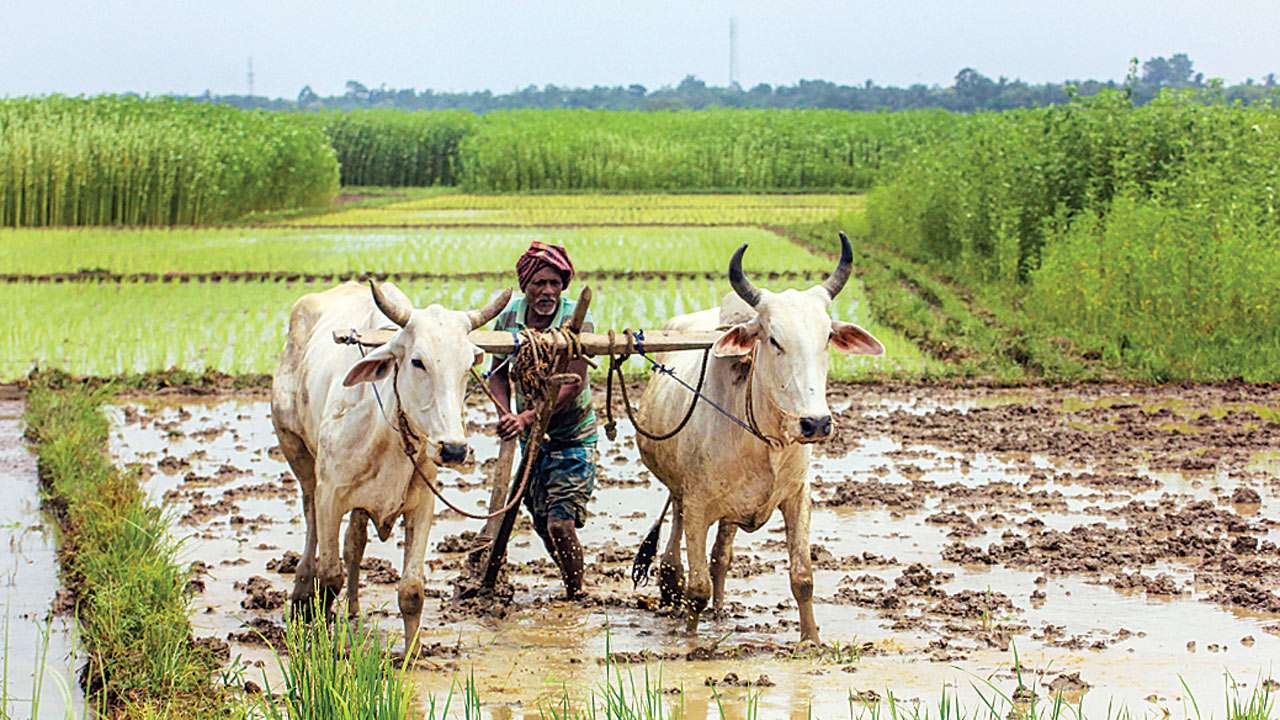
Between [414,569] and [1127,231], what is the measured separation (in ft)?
31.4

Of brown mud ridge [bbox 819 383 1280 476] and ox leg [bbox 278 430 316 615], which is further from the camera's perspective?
brown mud ridge [bbox 819 383 1280 476]

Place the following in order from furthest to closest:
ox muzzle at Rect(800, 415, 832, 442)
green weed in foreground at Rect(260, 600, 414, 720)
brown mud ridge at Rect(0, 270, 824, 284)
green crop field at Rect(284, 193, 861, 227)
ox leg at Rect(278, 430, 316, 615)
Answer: green crop field at Rect(284, 193, 861, 227), brown mud ridge at Rect(0, 270, 824, 284), ox leg at Rect(278, 430, 316, 615), ox muzzle at Rect(800, 415, 832, 442), green weed in foreground at Rect(260, 600, 414, 720)

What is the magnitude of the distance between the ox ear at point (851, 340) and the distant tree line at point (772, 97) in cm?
6569

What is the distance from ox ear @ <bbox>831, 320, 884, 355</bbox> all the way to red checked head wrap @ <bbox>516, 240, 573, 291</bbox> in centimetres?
111

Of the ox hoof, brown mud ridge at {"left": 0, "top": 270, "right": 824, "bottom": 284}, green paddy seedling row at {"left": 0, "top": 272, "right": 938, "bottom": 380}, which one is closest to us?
the ox hoof

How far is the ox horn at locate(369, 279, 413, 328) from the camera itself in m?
5.33

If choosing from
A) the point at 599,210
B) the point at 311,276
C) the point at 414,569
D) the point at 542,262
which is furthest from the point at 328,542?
the point at 599,210

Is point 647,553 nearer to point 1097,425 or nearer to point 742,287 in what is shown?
point 742,287

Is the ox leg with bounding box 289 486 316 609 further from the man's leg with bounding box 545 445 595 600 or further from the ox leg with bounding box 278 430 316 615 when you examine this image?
the man's leg with bounding box 545 445 595 600

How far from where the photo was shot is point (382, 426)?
5.74 meters

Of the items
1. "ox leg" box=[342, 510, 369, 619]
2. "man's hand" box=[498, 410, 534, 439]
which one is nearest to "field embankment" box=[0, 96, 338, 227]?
"ox leg" box=[342, 510, 369, 619]

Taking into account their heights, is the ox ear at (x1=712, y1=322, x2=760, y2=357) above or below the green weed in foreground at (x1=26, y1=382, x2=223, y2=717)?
above

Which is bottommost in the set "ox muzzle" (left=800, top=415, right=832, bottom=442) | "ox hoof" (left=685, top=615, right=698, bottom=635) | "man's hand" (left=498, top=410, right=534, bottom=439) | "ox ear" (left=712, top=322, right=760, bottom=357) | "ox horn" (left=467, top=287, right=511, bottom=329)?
"ox hoof" (left=685, top=615, right=698, bottom=635)

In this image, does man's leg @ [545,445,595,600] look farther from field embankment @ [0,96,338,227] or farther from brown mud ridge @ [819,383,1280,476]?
field embankment @ [0,96,338,227]
